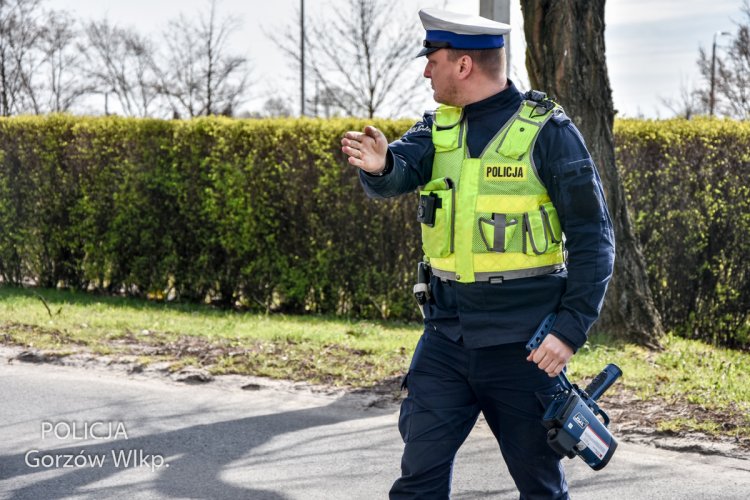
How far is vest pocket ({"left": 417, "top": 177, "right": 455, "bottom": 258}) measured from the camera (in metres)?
3.44

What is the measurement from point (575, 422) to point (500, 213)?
755 mm

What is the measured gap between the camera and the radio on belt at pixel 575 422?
10.5 feet

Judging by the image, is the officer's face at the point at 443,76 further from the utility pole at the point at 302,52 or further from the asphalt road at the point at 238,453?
the utility pole at the point at 302,52

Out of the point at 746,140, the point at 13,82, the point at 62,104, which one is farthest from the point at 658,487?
the point at 62,104

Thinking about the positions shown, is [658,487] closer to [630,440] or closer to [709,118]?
[630,440]

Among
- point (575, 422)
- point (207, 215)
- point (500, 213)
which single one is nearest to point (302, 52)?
point (207, 215)

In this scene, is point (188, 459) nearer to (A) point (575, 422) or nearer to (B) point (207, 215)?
(A) point (575, 422)

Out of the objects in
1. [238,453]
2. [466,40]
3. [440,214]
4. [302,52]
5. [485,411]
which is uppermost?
[302,52]

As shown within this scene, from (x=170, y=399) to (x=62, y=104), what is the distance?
3490cm

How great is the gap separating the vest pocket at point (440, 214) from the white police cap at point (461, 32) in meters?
0.48

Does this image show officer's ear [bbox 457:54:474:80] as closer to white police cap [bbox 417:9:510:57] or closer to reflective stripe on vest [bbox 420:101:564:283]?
white police cap [bbox 417:9:510:57]

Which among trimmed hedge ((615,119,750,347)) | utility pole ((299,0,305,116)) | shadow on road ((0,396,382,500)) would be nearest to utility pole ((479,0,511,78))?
trimmed hedge ((615,119,750,347))

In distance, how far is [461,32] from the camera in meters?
3.39

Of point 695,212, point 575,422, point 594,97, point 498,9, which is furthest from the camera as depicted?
point 695,212
